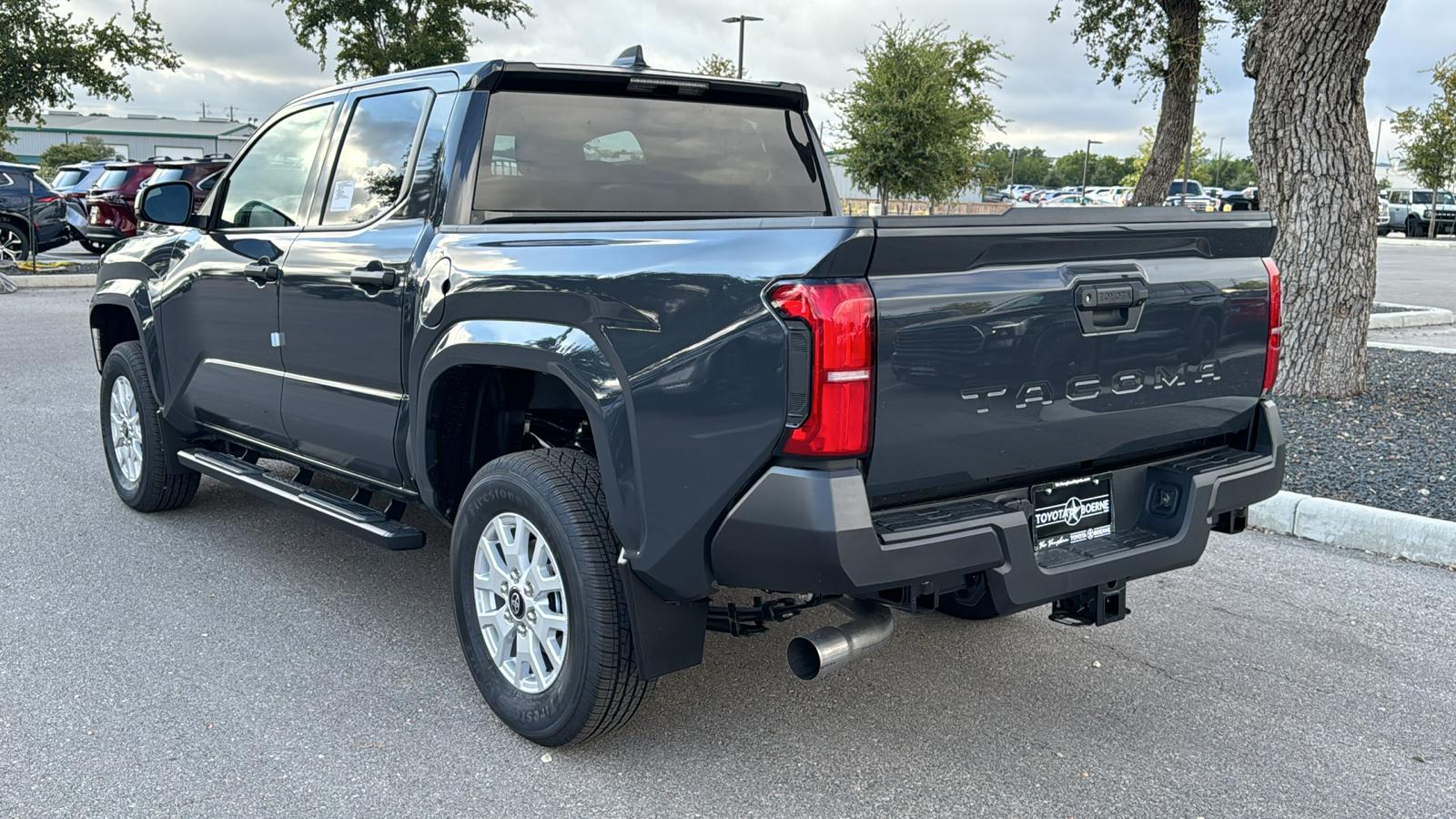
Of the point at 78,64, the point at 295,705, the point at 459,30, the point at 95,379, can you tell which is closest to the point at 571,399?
the point at 295,705

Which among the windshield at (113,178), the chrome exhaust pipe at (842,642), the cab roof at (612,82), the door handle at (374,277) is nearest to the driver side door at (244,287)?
the cab roof at (612,82)

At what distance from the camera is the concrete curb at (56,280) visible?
58.1 ft

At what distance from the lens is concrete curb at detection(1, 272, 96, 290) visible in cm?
1772

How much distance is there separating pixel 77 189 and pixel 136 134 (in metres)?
79.4

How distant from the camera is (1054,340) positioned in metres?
2.94

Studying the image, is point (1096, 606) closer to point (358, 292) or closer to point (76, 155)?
point (358, 292)

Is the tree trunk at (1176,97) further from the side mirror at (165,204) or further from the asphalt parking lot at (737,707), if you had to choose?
the side mirror at (165,204)

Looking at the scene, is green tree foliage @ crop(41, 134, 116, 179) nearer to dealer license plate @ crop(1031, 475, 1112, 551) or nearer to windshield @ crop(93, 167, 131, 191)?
windshield @ crop(93, 167, 131, 191)

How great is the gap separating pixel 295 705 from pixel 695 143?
7.70ft

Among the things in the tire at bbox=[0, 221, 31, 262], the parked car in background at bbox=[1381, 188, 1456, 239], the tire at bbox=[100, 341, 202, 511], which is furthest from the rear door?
the parked car in background at bbox=[1381, 188, 1456, 239]

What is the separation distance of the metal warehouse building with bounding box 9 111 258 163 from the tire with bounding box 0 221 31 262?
206ft

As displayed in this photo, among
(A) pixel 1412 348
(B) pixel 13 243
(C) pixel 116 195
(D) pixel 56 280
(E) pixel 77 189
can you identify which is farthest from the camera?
(E) pixel 77 189

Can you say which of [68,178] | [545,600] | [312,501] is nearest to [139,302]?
[312,501]

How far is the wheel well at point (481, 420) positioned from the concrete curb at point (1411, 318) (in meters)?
12.7
